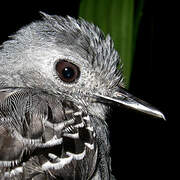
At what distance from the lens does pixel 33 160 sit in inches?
52.8

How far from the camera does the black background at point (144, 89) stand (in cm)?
283

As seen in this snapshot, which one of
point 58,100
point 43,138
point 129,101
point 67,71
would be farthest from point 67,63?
point 43,138

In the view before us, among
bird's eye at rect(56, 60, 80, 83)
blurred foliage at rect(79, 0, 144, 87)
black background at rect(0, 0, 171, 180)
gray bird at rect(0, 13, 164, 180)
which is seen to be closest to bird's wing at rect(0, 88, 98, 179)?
gray bird at rect(0, 13, 164, 180)

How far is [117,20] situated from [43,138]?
2.81ft

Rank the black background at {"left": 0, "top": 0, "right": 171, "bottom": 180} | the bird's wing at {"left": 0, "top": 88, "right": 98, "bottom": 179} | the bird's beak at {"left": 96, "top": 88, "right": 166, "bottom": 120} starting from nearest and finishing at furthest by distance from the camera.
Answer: the bird's wing at {"left": 0, "top": 88, "right": 98, "bottom": 179} → the bird's beak at {"left": 96, "top": 88, "right": 166, "bottom": 120} → the black background at {"left": 0, "top": 0, "right": 171, "bottom": 180}

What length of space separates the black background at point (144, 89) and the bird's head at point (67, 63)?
2.75 feet

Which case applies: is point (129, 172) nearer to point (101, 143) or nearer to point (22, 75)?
point (101, 143)

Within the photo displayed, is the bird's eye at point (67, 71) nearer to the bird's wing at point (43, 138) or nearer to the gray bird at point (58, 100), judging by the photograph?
the gray bird at point (58, 100)

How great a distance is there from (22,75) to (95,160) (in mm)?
554

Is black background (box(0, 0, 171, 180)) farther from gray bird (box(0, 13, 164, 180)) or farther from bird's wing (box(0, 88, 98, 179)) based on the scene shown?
bird's wing (box(0, 88, 98, 179))

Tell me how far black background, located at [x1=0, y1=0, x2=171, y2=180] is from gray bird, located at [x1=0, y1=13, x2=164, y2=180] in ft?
2.77

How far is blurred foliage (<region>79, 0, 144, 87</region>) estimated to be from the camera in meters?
1.92

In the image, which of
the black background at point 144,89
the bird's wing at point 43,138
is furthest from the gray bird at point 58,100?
the black background at point 144,89

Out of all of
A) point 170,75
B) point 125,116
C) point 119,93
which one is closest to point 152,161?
point 125,116
